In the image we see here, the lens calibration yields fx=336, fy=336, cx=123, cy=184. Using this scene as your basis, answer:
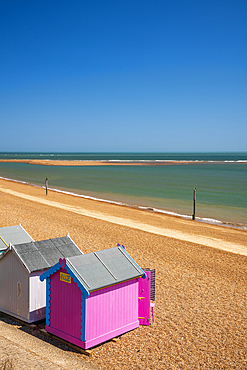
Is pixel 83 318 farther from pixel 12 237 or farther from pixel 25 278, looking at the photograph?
pixel 12 237

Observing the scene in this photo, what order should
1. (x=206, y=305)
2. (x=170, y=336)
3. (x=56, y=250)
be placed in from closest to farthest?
(x=170, y=336)
(x=56, y=250)
(x=206, y=305)

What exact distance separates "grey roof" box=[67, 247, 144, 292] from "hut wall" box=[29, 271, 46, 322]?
4.42 ft

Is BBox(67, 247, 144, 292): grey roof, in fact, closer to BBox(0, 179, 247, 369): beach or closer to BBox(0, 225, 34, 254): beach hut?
BBox(0, 179, 247, 369): beach

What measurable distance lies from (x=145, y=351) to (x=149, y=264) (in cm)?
588

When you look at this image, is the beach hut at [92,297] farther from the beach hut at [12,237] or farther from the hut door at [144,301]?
the beach hut at [12,237]

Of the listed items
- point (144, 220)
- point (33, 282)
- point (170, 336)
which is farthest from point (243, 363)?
point (144, 220)

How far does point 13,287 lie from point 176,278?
5.73m

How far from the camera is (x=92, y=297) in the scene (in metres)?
6.77

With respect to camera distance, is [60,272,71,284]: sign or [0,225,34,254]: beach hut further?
[0,225,34,254]: beach hut

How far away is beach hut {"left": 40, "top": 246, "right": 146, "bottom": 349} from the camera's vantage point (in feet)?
22.3

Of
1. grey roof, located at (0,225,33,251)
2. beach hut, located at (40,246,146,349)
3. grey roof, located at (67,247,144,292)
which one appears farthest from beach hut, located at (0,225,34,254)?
grey roof, located at (67,247,144,292)

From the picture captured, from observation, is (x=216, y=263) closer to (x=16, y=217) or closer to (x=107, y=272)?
(x=107, y=272)

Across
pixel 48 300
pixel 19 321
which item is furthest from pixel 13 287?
pixel 48 300

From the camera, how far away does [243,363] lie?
6.77 meters
